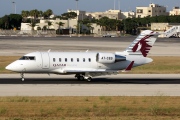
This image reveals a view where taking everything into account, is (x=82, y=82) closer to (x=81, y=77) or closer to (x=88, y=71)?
(x=88, y=71)

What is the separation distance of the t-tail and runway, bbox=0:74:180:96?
222 centimetres

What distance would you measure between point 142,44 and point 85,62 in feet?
16.5

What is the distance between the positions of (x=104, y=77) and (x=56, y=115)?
21039 millimetres

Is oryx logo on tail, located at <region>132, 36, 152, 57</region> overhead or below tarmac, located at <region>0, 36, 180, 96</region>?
overhead

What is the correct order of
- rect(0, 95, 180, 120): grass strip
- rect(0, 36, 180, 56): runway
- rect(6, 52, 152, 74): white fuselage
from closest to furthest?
1. rect(0, 95, 180, 120): grass strip
2. rect(6, 52, 152, 74): white fuselage
3. rect(0, 36, 180, 56): runway

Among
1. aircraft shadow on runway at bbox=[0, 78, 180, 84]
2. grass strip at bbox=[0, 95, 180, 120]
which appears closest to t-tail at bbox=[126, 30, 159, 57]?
aircraft shadow on runway at bbox=[0, 78, 180, 84]

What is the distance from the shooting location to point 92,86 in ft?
125

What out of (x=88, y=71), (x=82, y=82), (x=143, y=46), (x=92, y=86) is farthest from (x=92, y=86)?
(x=143, y=46)

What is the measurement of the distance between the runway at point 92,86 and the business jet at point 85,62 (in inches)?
33.4

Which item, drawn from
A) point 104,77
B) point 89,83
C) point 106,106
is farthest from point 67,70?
point 106,106

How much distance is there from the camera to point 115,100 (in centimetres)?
3009

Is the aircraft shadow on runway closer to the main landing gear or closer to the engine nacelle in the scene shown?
the main landing gear

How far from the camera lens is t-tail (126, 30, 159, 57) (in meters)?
43.2

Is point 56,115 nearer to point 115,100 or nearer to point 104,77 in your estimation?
point 115,100
